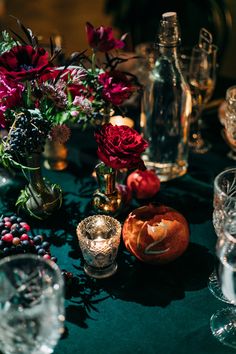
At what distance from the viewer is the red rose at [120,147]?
3.30ft

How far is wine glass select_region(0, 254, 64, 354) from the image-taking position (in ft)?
2.27

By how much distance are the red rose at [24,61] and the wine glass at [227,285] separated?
16.3 inches

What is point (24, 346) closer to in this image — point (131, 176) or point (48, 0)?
point (131, 176)

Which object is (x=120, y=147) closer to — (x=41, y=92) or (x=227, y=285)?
(x=41, y=92)

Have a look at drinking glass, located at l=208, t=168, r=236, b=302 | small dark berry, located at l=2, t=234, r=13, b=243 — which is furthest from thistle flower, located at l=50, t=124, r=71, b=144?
drinking glass, located at l=208, t=168, r=236, b=302

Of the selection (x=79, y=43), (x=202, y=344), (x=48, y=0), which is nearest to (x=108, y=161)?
(x=202, y=344)

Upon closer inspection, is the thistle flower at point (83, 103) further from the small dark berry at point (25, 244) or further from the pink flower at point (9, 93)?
the small dark berry at point (25, 244)

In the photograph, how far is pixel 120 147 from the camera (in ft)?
3.29

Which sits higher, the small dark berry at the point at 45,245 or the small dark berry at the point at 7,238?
the small dark berry at the point at 7,238

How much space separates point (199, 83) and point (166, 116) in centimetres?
16

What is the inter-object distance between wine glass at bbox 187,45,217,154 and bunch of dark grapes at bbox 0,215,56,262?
22.8 inches

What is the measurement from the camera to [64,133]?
1.05 meters

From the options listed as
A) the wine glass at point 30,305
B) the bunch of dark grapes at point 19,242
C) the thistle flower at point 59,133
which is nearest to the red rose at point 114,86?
the thistle flower at point 59,133

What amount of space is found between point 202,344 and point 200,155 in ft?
2.13
